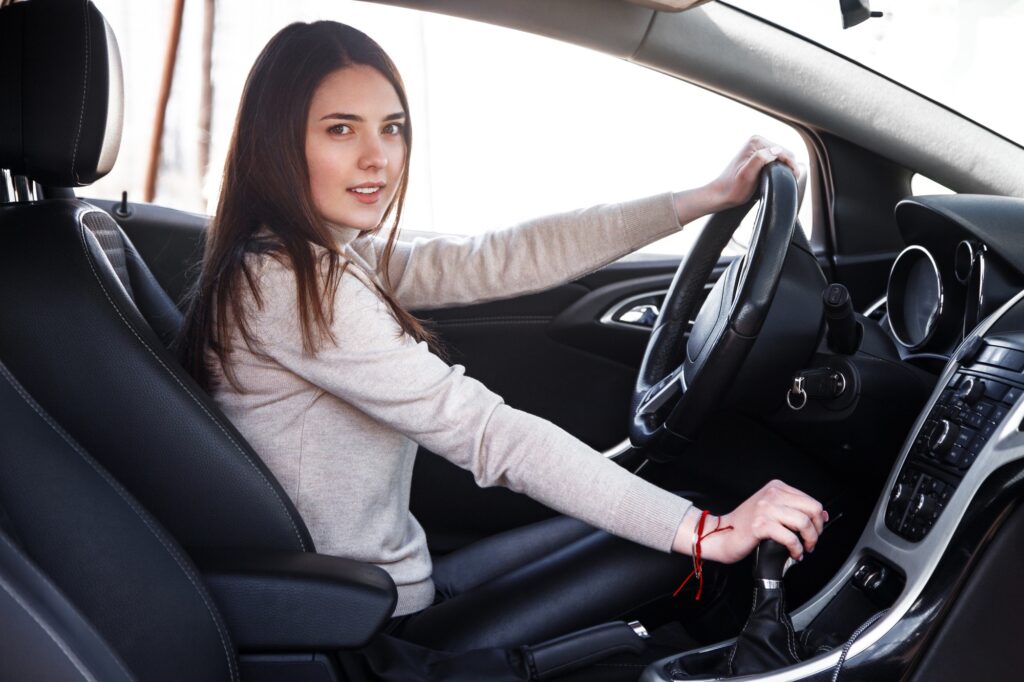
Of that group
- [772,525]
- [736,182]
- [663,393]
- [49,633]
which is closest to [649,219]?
[736,182]

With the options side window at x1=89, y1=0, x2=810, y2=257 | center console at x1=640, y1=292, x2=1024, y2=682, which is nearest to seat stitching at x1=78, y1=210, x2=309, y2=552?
center console at x1=640, y1=292, x2=1024, y2=682

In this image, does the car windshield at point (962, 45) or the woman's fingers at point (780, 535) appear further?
the car windshield at point (962, 45)

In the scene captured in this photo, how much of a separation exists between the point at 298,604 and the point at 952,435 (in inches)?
28.6

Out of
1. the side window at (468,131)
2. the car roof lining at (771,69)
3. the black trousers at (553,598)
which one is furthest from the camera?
the side window at (468,131)

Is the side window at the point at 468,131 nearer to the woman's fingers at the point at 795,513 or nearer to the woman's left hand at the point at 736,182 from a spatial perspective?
the woman's left hand at the point at 736,182

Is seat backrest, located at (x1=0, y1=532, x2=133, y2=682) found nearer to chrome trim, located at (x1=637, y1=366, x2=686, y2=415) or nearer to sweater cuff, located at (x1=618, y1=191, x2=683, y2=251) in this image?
chrome trim, located at (x1=637, y1=366, x2=686, y2=415)

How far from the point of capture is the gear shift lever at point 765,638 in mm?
1069

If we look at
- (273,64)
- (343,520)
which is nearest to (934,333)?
(343,520)

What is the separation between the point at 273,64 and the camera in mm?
1309

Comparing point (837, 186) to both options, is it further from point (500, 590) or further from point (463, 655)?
point (463, 655)

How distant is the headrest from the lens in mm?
1130

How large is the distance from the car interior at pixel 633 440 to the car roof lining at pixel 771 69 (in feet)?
0.08

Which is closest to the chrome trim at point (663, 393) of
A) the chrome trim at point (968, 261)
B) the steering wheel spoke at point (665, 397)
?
the steering wheel spoke at point (665, 397)

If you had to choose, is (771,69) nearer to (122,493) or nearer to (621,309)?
(621,309)
